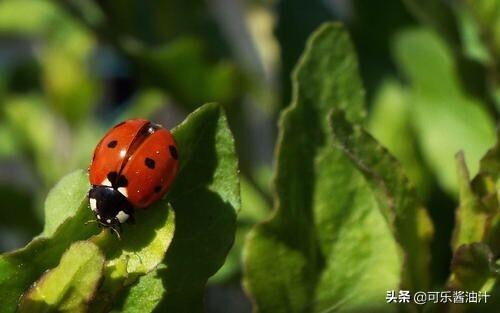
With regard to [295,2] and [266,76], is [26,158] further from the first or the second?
[295,2]

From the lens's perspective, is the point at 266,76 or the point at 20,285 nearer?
the point at 20,285

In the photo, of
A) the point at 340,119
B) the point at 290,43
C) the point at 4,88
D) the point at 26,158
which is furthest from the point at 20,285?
the point at 4,88

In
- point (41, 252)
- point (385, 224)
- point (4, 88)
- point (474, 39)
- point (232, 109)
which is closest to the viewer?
point (41, 252)

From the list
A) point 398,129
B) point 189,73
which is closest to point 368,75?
point 398,129

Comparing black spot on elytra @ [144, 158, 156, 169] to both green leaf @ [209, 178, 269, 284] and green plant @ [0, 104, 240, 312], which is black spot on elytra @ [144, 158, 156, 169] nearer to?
green plant @ [0, 104, 240, 312]

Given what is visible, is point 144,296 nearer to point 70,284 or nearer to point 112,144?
point 70,284

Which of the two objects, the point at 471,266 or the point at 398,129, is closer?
the point at 471,266

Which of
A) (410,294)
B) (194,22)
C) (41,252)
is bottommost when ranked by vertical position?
(410,294)
